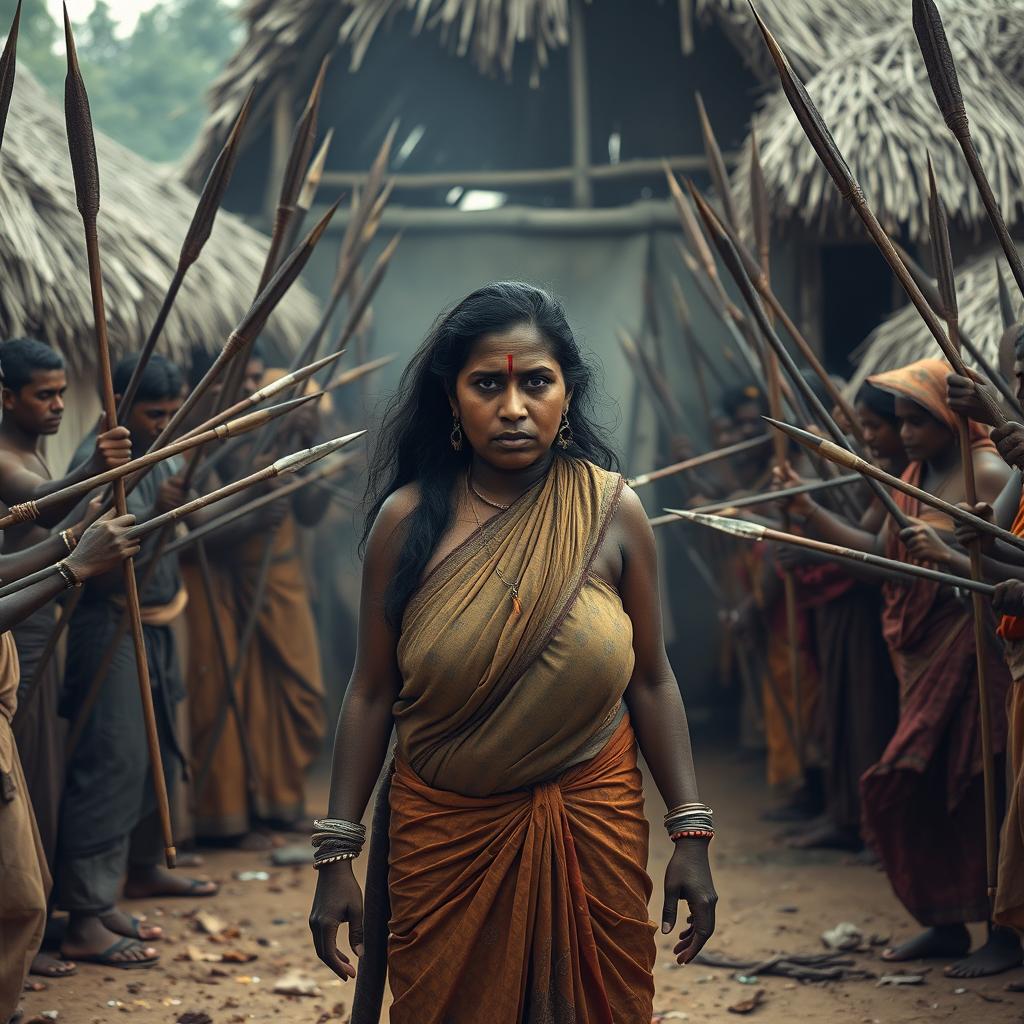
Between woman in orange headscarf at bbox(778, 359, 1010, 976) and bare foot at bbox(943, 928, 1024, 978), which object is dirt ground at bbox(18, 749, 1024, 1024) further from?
woman in orange headscarf at bbox(778, 359, 1010, 976)

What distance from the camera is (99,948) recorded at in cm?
462

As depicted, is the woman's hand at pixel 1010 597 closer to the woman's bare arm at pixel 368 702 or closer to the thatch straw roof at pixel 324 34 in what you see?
the woman's bare arm at pixel 368 702

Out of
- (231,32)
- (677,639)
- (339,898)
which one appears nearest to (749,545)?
(677,639)

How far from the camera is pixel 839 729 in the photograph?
20.0 feet

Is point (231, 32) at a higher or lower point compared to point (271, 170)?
higher

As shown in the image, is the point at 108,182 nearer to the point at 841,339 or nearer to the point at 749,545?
the point at 749,545

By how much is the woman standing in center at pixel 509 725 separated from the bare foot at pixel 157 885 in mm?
2854

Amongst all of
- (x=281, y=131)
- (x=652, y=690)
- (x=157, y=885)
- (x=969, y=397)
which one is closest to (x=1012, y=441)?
(x=969, y=397)

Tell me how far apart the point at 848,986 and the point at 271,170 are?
6.10 m

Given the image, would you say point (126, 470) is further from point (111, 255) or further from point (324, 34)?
point (324, 34)

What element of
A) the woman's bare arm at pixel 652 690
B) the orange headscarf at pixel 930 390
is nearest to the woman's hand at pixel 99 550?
the woman's bare arm at pixel 652 690

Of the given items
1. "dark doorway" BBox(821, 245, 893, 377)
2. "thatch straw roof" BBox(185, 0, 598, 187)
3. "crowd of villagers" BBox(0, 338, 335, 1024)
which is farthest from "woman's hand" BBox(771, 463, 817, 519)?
"dark doorway" BBox(821, 245, 893, 377)

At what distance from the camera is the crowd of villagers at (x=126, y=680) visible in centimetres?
362

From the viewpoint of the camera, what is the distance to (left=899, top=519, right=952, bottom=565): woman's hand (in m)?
3.66
